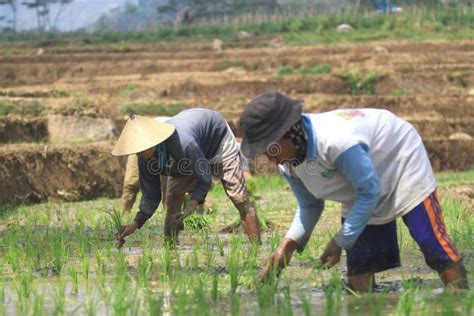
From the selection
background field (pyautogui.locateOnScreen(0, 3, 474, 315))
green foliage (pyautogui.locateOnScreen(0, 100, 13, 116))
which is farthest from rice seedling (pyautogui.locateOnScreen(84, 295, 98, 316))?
green foliage (pyautogui.locateOnScreen(0, 100, 13, 116))

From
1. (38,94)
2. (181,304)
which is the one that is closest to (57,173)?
(38,94)

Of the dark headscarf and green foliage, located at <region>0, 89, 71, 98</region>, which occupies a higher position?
the dark headscarf

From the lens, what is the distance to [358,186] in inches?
180

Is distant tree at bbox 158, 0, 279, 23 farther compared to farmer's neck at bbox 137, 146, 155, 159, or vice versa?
distant tree at bbox 158, 0, 279, 23

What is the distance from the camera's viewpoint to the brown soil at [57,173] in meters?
12.2

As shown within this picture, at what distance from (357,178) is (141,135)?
231 centimetres

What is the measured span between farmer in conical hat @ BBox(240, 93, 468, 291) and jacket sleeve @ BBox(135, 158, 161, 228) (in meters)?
2.00

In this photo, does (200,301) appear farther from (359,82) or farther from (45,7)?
(45,7)

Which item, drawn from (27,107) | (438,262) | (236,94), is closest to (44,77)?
(236,94)

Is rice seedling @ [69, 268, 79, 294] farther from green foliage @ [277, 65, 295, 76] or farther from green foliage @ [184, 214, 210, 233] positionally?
green foliage @ [277, 65, 295, 76]

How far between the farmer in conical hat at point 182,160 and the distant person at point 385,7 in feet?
103

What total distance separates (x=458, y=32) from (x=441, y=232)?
94.6 ft

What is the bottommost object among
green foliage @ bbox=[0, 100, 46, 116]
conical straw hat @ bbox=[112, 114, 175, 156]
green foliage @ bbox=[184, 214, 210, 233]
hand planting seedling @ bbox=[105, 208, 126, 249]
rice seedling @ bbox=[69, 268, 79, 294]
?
green foliage @ bbox=[0, 100, 46, 116]

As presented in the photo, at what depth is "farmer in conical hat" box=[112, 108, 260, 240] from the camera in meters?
6.64
